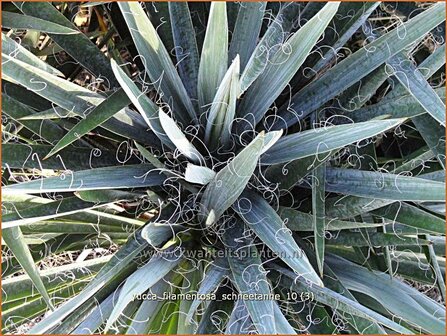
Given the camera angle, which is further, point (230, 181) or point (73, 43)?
point (73, 43)

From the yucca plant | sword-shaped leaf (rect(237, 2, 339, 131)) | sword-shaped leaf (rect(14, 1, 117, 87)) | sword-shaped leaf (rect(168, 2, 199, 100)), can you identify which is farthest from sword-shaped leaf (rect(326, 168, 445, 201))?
sword-shaped leaf (rect(14, 1, 117, 87))

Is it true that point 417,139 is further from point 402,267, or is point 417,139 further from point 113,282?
point 113,282

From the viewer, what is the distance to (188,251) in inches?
28.0

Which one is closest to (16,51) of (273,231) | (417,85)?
(273,231)

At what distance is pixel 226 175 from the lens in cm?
58

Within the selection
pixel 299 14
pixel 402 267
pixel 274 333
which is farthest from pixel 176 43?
pixel 402 267

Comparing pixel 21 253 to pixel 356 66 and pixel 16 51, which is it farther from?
pixel 356 66

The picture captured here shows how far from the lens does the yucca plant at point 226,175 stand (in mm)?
590

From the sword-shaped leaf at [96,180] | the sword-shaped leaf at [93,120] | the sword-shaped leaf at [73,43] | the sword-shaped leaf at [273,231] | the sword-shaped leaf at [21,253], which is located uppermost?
the sword-shaped leaf at [73,43]

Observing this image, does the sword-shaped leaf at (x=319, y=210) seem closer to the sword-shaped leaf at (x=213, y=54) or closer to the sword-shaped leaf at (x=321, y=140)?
the sword-shaped leaf at (x=321, y=140)

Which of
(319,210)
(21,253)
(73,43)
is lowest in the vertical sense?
(21,253)

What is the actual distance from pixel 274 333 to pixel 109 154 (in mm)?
358

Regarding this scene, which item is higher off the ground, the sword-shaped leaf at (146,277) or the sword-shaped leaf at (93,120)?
the sword-shaped leaf at (93,120)

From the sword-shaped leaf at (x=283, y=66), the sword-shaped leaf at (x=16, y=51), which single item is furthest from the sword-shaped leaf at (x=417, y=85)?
the sword-shaped leaf at (x=16, y=51)
